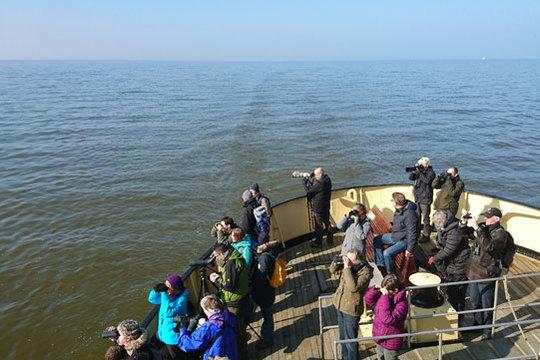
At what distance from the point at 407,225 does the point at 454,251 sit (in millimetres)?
1087

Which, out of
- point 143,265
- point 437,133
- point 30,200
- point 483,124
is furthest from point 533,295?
point 483,124

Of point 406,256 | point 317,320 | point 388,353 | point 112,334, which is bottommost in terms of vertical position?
point 317,320

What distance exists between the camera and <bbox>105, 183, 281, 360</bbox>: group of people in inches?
177

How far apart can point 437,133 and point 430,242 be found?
90.3 ft

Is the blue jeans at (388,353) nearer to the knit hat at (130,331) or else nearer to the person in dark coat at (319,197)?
the knit hat at (130,331)

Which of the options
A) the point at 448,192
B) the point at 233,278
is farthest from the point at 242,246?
the point at 448,192

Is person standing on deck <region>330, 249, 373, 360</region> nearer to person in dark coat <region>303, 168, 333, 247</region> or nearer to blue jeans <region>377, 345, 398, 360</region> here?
blue jeans <region>377, 345, 398, 360</region>

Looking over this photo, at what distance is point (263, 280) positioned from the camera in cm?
634

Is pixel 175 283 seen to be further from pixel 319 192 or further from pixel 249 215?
pixel 319 192

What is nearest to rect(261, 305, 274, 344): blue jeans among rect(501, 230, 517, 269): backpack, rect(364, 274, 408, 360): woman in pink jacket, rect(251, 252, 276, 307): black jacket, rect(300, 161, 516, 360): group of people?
rect(251, 252, 276, 307): black jacket

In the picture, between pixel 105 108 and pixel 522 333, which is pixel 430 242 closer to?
pixel 522 333

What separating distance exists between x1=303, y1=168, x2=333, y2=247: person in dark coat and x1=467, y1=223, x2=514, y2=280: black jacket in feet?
12.1

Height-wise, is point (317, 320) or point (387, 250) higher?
point (387, 250)

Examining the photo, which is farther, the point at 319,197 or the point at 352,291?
the point at 319,197
